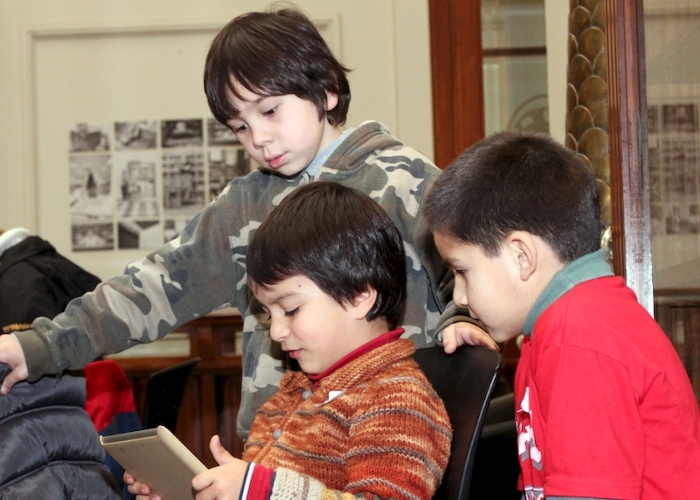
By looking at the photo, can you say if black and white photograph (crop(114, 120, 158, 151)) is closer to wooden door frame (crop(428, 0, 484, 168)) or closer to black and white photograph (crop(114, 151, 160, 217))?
black and white photograph (crop(114, 151, 160, 217))

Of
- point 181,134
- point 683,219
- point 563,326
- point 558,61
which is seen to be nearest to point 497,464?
point 683,219

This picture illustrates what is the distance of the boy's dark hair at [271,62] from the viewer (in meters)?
1.60

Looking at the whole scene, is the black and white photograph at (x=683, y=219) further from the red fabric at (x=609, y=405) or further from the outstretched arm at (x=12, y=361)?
the outstretched arm at (x=12, y=361)

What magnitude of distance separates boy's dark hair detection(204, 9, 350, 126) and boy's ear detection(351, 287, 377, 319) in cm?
42

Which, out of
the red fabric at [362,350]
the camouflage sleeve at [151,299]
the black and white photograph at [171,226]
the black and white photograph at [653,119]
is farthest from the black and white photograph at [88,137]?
the black and white photograph at [653,119]

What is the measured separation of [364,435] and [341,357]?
0.68ft

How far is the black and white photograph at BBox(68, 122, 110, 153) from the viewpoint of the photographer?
12.8 ft

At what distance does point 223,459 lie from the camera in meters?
1.18

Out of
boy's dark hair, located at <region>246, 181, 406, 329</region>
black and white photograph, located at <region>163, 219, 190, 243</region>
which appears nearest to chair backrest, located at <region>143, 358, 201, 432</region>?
boy's dark hair, located at <region>246, 181, 406, 329</region>

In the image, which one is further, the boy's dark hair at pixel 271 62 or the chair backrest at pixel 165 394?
the chair backrest at pixel 165 394

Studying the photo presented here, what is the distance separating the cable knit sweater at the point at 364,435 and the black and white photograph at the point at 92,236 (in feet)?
8.71

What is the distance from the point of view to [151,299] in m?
1.70

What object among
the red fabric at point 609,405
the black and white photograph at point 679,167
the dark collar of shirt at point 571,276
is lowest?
the red fabric at point 609,405

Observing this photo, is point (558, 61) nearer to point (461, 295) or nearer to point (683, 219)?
point (683, 219)
